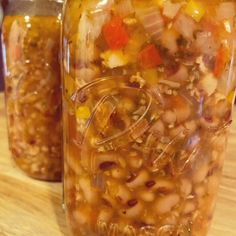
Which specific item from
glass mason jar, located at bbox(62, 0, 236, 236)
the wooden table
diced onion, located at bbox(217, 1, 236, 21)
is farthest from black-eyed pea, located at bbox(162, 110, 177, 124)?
the wooden table

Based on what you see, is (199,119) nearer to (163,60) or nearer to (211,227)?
(163,60)

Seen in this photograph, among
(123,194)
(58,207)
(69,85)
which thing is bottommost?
(58,207)

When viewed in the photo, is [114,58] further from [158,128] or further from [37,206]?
[37,206]

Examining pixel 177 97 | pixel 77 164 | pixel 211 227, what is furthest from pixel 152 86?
pixel 211 227

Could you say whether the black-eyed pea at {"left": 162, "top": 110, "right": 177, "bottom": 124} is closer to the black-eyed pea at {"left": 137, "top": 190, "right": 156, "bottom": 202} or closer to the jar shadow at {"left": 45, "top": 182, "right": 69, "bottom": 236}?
the black-eyed pea at {"left": 137, "top": 190, "right": 156, "bottom": 202}

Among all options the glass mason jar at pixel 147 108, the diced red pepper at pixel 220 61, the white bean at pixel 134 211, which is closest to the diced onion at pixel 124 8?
the glass mason jar at pixel 147 108

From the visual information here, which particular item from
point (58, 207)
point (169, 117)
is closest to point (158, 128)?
point (169, 117)

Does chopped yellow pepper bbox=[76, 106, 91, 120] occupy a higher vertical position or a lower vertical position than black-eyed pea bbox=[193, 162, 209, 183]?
higher
